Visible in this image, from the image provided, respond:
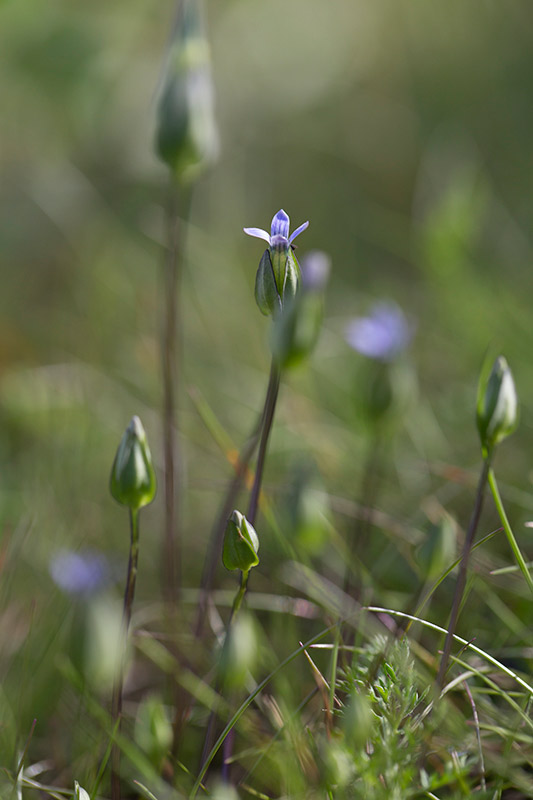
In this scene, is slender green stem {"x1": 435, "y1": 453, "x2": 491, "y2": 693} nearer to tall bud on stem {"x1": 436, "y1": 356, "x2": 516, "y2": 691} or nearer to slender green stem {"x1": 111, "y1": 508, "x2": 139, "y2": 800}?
tall bud on stem {"x1": 436, "y1": 356, "x2": 516, "y2": 691}

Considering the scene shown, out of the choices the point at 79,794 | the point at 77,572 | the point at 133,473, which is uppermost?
the point at 133,473

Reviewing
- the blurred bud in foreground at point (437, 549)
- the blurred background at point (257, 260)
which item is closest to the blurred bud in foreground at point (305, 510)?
the blurred background at point (257, 260)

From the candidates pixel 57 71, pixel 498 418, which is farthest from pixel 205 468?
pixel 57 71

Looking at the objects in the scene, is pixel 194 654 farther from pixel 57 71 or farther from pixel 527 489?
pixel 57 71

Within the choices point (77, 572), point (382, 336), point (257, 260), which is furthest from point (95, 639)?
point (257, 260)

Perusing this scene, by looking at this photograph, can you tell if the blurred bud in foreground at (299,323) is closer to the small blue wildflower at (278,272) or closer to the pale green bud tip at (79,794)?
the small blue wildflower at (278,272)

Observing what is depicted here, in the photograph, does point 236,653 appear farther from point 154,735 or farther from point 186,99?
point 186,99
